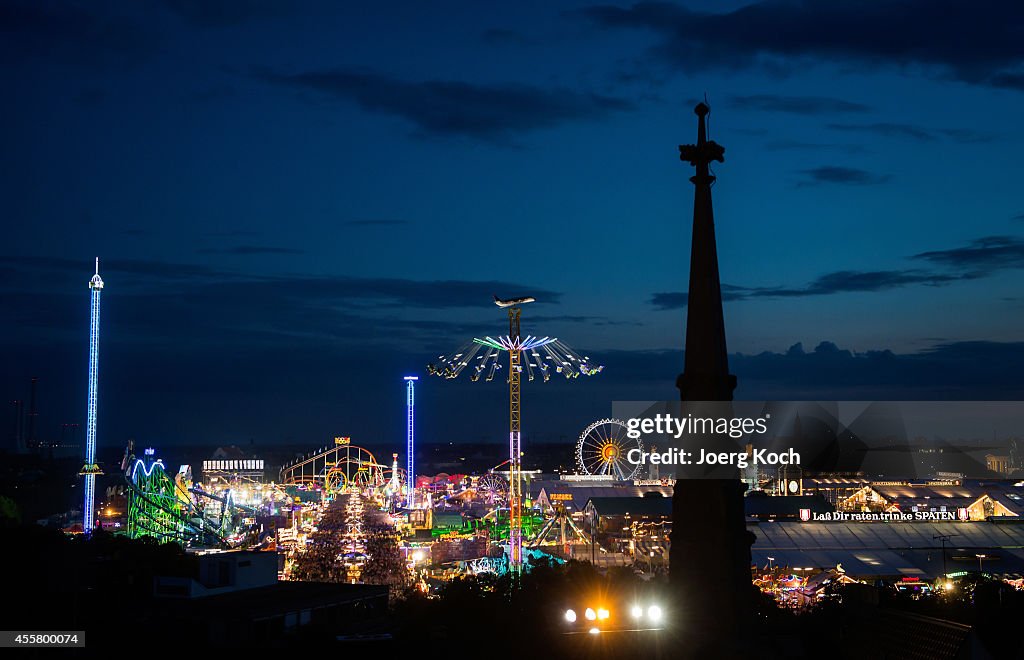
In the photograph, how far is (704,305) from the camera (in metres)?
21.8

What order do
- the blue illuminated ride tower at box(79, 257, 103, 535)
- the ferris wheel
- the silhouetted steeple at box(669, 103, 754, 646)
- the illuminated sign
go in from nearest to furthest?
the silhouetted steeple at box(669, 103, 754, 646), the blue illuminated ride tower at box(79, 257, 103, 535), the ferris wheel, the illuminated sign

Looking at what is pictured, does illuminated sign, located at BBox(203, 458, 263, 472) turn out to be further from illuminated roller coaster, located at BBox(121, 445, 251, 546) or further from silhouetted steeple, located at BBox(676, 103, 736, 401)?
silhouetted steeple, located at BBox(676, 103, 736, 401)

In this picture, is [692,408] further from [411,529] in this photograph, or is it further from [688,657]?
[411,529]

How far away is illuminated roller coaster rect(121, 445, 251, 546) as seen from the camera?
81.8m

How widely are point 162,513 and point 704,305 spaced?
7123 centimetres

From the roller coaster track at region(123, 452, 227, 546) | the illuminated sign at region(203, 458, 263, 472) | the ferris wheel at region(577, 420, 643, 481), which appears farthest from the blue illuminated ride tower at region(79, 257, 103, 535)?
the illuminated sign at region(203, 458, 263, 472)

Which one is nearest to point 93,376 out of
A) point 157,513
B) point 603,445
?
point 157,513

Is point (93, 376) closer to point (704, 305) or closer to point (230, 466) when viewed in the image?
point (704, 305)

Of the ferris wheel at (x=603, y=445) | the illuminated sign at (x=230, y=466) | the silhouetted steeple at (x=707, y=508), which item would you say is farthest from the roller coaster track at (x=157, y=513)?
the illuminated sign at (x=230, y=466)

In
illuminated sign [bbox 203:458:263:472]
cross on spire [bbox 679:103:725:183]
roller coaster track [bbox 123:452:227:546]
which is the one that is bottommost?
roller coaster track [bbox 123:452:227:546]

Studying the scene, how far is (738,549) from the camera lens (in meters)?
21.4

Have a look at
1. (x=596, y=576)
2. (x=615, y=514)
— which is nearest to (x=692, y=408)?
(x=596, y=576)

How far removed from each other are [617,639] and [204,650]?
10826 mm

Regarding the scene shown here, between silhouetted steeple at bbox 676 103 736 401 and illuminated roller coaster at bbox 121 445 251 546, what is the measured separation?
205ft
